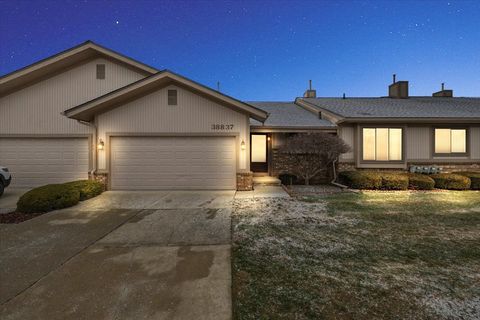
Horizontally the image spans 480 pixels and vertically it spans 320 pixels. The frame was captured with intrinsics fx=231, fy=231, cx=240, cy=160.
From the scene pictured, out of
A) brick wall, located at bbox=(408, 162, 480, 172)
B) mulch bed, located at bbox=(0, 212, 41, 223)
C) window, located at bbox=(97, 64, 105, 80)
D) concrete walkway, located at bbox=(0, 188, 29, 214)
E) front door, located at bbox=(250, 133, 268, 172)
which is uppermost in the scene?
window, located at bbox=(97, 64, 105, 80)

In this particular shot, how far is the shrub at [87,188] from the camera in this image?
8.37 m

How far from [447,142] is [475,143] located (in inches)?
56.3

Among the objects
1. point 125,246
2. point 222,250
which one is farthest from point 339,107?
point 125,246

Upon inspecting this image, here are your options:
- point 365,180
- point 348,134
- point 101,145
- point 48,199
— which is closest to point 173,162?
point 101,145

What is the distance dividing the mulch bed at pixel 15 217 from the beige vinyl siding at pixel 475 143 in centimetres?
1903

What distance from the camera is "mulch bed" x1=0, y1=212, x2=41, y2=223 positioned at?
6160mm

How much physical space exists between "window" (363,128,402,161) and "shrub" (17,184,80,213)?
12911mm

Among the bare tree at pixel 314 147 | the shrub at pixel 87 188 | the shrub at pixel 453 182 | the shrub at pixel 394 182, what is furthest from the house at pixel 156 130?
the shrub at pixel 453 182

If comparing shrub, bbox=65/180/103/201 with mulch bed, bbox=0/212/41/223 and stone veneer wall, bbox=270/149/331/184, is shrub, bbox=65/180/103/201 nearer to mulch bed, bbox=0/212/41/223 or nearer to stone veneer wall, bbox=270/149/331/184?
mulch bed, bbox=0/212/41/223

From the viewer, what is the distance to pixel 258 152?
14531 millimetres

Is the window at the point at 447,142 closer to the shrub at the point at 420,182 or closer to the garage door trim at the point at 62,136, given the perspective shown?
the shrub at the point at 420,182

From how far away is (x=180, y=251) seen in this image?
4273 mm

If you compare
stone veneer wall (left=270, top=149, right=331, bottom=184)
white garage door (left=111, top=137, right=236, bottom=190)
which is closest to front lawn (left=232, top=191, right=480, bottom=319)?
white garage door (left=111, top=137, right=236, bottom=190)

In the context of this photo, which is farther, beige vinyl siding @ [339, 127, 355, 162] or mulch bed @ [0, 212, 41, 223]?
beige vinyl siding @ [339, 127, 355, 162]
